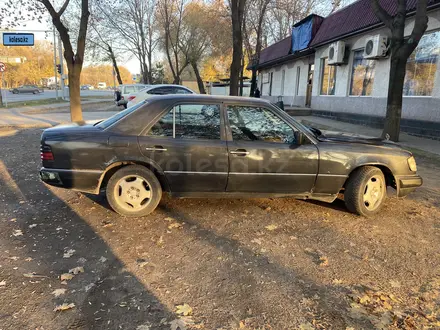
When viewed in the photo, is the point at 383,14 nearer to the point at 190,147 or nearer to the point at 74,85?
the point at 190,147

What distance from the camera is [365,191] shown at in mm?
4406

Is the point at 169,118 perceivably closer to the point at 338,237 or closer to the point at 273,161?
the point at 273,161

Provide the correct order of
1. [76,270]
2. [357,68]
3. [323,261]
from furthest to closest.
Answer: [357,68] < [323,261] < [76,270]

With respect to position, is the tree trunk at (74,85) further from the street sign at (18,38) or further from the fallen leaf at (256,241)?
the fallen leaf at (256,241)

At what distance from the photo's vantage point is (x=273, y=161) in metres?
4.16

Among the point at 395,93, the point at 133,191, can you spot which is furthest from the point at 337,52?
the point at 133,191

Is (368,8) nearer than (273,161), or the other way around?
(273,161)

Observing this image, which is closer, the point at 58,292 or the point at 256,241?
the point at 58,292

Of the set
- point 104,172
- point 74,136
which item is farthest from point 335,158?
point 74,136

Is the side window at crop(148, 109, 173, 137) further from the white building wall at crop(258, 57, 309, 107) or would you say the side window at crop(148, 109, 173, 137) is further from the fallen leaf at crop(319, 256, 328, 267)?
the white building wall at crop(258, 57, 309, 107)

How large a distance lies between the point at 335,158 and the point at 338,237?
101 cm

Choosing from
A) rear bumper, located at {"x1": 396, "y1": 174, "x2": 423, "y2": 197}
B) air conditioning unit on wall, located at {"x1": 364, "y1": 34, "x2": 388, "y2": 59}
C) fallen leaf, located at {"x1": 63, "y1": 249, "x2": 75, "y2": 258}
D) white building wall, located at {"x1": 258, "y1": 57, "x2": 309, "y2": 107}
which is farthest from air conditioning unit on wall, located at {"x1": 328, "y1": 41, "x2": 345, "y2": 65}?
fallen leaf, located at {"x1": 63, "y1": 249, "x2": 75, "y2": 258}

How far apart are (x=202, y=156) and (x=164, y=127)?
0.61 meters

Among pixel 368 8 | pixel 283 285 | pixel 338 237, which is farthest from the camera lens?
pixel 368 8
